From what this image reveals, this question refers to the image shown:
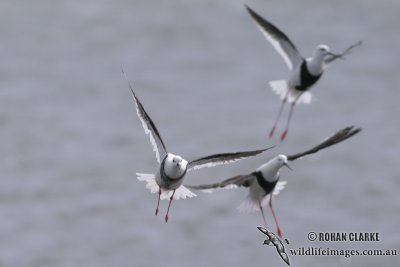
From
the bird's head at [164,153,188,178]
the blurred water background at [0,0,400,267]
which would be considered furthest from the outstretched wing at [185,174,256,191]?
the blurred water background at [0,0,400,267]

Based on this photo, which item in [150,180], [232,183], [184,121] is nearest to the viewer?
[232,183]

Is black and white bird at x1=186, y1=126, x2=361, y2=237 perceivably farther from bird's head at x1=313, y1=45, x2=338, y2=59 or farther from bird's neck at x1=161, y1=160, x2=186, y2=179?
bird's head at x1=313, y1=45, x2=338, y2=59

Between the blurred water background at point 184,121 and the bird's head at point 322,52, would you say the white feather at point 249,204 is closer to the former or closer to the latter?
the bird's head at point 322,52

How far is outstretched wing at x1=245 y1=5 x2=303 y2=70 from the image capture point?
12.7 metres

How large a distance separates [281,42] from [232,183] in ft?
9.46

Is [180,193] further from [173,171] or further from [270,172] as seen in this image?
[270,172]

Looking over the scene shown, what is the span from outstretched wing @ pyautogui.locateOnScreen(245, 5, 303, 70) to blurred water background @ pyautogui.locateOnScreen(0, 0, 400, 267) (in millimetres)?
13978

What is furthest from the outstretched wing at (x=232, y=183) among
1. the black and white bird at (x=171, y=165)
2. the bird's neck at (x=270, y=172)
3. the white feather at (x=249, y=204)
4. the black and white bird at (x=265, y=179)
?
the white feather at (x=249, y=204)

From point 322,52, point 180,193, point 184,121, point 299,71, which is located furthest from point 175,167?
point 184,121

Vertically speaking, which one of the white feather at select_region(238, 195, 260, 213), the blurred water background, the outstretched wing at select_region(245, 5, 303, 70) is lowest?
the blurred water background

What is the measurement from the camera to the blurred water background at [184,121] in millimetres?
27797

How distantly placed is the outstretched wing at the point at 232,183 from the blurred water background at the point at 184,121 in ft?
48.9

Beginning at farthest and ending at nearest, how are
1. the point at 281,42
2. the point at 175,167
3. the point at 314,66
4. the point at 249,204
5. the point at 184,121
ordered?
1. the point at 184,121
2. the point at 281,42
3. the point at 249,204
4. the point at 175,167
5. the point at 314,66

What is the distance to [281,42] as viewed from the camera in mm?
13070
